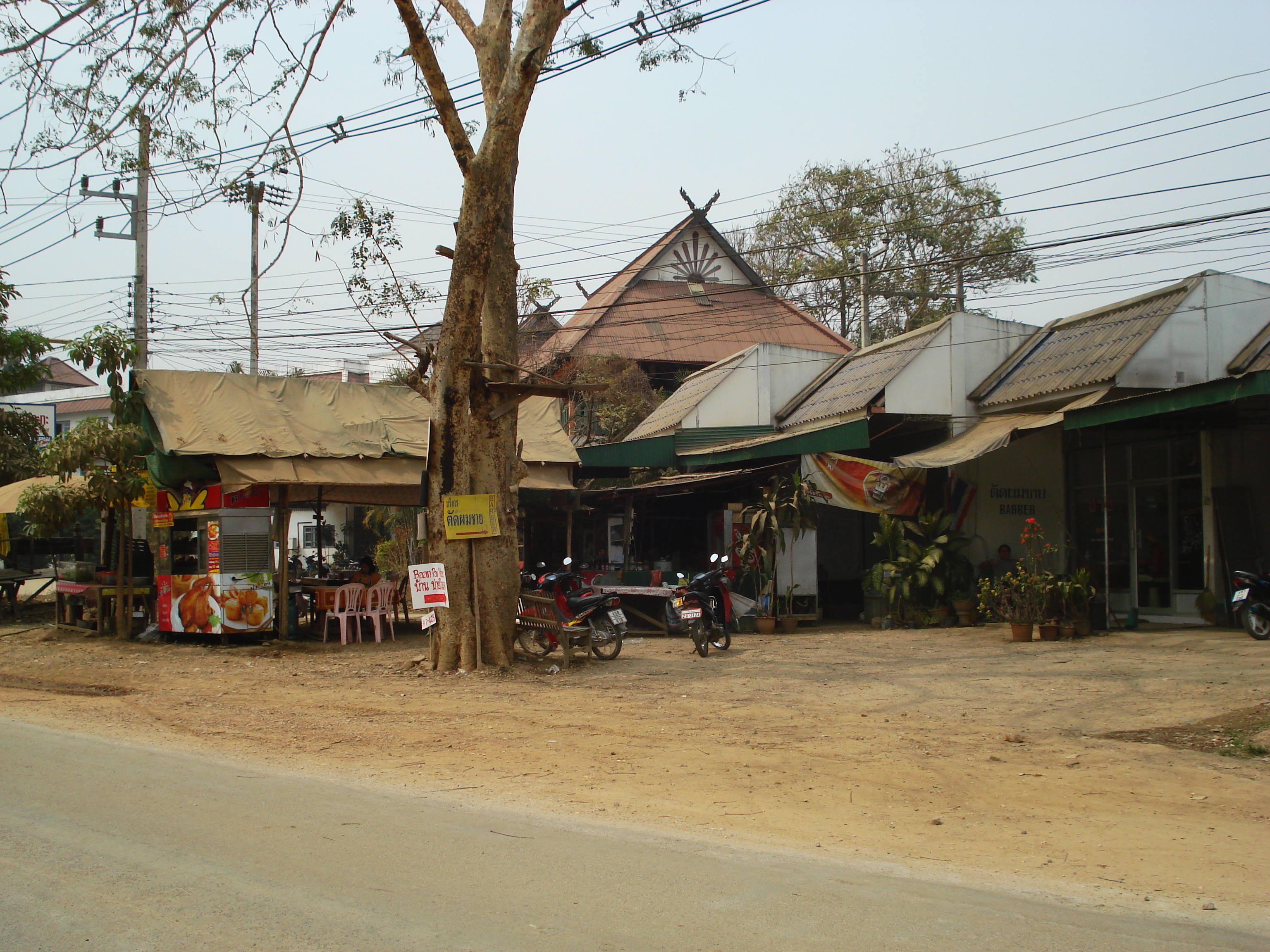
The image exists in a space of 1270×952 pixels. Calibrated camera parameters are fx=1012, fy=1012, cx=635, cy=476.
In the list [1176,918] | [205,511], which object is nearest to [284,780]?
[1176,918]

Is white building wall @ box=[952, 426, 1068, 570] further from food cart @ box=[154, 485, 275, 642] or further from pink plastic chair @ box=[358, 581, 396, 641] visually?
food cart @ box=[154, 485, 275, 642]

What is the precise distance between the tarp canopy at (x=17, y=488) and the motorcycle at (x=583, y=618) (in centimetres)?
816

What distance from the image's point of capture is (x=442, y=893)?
4562mm

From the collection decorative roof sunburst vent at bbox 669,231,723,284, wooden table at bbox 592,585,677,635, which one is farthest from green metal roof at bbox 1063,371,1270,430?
decorative roof sunburst vent at bbox 669,231,723,284

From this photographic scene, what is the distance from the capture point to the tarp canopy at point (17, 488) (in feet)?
53.9

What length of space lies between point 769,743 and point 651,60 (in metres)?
10.5

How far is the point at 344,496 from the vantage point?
59.4 feet

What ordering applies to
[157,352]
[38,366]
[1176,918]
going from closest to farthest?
[1176,918] → [38,366] → [157,352]

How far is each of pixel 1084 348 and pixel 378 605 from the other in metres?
12.2

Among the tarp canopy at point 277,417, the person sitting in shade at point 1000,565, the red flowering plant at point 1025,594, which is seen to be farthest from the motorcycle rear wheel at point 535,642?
the person sitting in shade at point 1000,565

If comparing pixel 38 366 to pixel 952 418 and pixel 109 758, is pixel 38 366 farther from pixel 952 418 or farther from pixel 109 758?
pixel 952 418

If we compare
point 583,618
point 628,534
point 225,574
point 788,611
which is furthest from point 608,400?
point 583,618

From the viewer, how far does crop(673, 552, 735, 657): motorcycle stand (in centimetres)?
1378

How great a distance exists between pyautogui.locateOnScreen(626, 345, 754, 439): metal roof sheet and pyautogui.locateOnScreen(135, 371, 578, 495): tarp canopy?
4.51 metres
